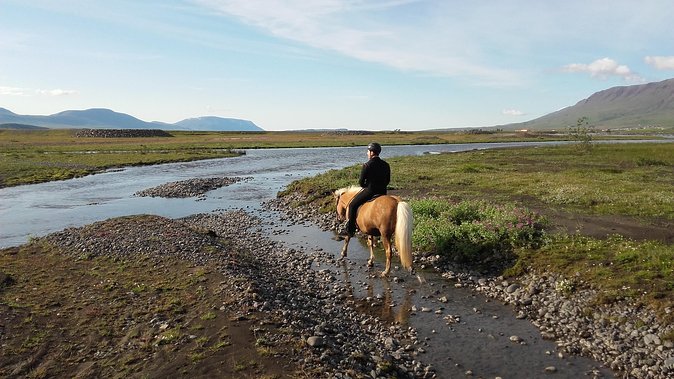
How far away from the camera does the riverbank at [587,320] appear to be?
32.8ft

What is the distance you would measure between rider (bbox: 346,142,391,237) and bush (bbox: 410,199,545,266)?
11.6 feet

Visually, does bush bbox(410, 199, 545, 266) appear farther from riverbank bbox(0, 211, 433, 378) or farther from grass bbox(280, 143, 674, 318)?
riverbank bbox(0, 211, 433, 378)

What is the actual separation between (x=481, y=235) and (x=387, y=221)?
481 centimetres

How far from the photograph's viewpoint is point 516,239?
1731cm

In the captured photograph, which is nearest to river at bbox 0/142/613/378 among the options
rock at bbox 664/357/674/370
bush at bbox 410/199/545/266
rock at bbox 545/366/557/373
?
rock at bbox 545/366/557/373

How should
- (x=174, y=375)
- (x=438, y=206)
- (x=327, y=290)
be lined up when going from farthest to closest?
1. (x=438, y=206)
2. (x=327, y=290)
3. (x=174, y=375)

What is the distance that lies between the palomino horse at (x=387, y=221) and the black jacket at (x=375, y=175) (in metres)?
0.46

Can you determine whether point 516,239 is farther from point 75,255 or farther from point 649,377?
point 75,255

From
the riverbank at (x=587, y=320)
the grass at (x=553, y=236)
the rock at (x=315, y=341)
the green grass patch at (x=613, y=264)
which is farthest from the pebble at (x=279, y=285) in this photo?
the green grass patch at (x=613, y=264)

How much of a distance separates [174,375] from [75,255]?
12.7 m

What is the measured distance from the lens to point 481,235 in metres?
17.8

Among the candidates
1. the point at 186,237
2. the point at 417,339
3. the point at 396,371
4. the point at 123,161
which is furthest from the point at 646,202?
the point at 123,161

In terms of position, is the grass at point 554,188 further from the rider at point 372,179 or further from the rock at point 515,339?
the rock at point 515,339

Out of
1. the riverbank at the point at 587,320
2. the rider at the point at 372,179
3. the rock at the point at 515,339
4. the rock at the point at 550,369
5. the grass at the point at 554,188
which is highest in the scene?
the rider at the point at 372,179
